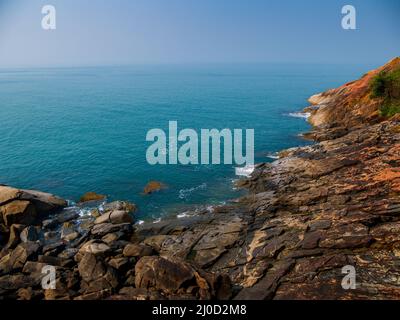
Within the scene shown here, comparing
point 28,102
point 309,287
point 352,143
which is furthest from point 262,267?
point 28,102

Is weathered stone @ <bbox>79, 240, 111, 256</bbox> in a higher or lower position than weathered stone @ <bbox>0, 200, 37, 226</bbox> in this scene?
lower

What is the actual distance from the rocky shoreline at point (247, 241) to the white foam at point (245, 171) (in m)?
3.31

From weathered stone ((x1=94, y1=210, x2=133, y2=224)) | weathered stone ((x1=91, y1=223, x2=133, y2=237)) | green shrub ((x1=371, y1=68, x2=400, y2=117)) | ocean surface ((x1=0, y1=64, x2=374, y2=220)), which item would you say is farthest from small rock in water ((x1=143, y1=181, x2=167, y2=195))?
green shrub ((x1=371, y1=68, x2=400, y2=117))

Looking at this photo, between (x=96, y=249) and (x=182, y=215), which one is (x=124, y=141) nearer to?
(x=182, y=215)

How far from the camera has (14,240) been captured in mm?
38125

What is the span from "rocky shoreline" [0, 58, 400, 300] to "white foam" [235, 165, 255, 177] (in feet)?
10.9

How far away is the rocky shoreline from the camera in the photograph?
24656 millimetres

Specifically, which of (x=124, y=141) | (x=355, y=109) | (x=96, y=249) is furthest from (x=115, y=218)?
(x=355, y=109)

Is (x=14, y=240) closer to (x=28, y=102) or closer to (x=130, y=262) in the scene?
(x=130, y=262)

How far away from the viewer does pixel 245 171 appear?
2303 inches

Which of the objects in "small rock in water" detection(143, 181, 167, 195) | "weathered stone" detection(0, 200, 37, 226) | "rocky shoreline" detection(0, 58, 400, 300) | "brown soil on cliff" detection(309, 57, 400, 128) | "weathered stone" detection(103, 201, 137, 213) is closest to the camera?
"rocky shoreline" detection(0, 58, 400, 300)

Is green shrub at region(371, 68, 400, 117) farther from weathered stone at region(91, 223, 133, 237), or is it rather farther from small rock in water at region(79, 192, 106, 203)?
small rock in water at region(79, 192, 106, 203)

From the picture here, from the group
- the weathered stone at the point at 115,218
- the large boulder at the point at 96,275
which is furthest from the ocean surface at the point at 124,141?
the large boulder at the point at 96,275

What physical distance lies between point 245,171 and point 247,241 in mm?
26144
